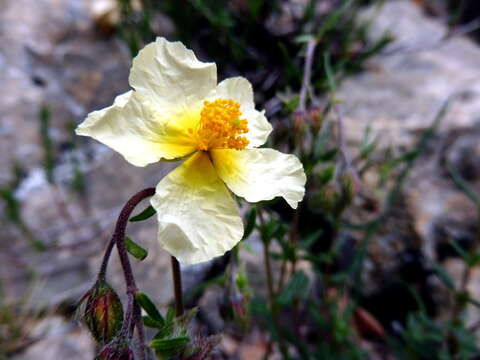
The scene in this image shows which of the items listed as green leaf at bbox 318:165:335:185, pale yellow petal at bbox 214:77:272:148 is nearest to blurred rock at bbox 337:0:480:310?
green leaf at bbox 318:165:335:185

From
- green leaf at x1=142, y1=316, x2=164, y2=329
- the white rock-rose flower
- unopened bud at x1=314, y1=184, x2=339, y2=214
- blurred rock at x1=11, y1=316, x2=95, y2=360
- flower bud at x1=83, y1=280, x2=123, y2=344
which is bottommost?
blurred rock at x1=11, y1=316, x2=95, y2=360

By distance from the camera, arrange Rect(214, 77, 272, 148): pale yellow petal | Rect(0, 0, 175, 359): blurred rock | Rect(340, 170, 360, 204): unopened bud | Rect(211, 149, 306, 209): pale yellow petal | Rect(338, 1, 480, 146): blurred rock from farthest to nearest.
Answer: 1. Rect(0, 0, 175, 359): blurred rock
2. Rect(338, 1, 480, 146): blurred rock
3. Rect(340, 170, 360, 204): unopened bud
4. Rect(214, 77, 272, 148): pale yellow petal
5. Rect(211, 149, 306, 209): pale yellow petal

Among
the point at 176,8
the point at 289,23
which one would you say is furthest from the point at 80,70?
the point at 289,23

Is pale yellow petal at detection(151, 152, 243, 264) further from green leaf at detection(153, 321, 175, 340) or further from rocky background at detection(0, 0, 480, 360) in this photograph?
rocky background at detection(0, 0, 480, 360)

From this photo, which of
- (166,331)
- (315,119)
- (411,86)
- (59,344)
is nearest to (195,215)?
(166,331)

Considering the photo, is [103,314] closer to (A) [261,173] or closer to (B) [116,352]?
(B) [116,352]

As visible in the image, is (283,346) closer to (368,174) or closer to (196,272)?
(196,272)
